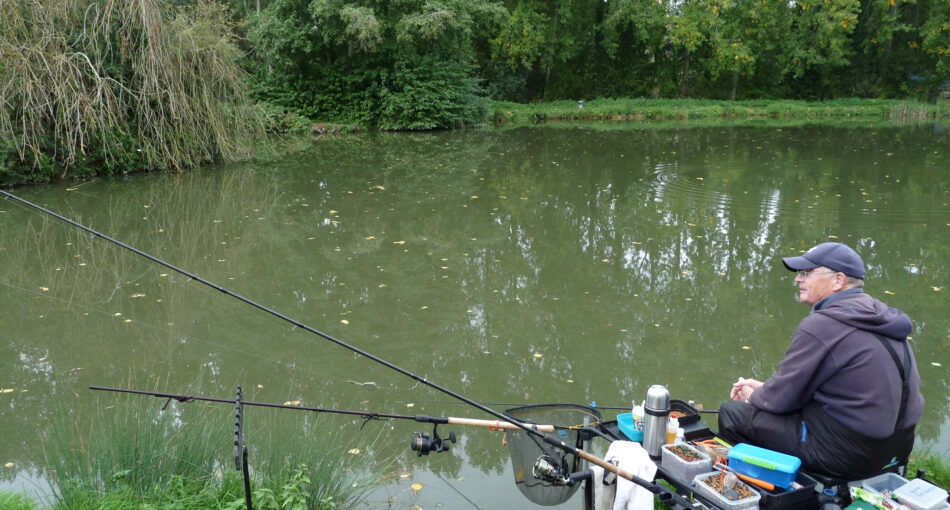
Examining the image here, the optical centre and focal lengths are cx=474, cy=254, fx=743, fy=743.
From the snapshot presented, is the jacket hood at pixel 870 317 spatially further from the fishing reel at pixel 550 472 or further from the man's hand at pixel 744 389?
the fishing reel at pixel 550 472

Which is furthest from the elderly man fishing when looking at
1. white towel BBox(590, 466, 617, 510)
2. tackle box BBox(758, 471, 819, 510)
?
white towel BBox(590, 466, 617, 510)

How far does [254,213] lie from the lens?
33.0ft

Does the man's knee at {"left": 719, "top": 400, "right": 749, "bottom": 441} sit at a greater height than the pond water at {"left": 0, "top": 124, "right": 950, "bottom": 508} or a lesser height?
greater

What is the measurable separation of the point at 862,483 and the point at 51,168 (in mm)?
12067

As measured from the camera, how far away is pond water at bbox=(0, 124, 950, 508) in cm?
473

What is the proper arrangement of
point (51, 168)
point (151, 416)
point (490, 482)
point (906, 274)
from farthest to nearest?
point (51, 168) < point (906, 274) < point (490, 482) < point (151, 416)

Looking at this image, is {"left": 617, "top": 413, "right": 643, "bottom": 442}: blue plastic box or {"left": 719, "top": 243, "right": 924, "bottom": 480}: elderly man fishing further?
{"left": 617, "top": 413, "right": 643, "bottom": 442}: blue plastic box

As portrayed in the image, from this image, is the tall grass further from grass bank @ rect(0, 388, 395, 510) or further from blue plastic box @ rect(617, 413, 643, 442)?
blue plastic box @ rect(617, 413, 643, 442)

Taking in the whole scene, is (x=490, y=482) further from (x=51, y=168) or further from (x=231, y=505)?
(x=51, y=168)

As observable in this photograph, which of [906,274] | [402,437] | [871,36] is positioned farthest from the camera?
[871,36]

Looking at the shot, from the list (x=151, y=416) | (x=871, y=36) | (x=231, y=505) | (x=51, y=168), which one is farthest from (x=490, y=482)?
(x=871, y=36)

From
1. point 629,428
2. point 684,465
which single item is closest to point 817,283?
point 684,465

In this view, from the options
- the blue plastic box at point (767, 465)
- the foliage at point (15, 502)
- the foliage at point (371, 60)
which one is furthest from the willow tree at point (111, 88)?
the blue plastic box at point (767, 465)

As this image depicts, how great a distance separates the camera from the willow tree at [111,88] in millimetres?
10922
